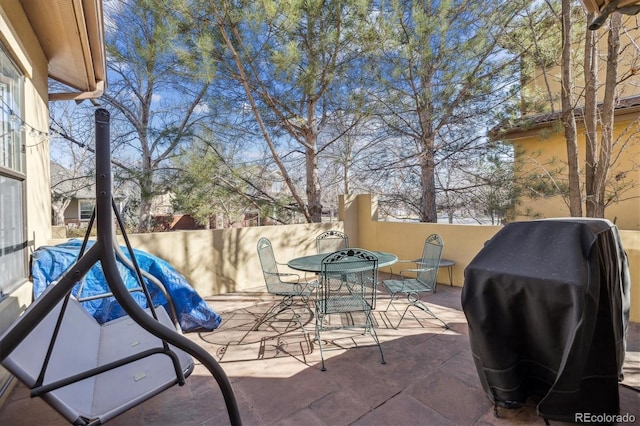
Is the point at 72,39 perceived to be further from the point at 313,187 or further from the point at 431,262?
the point at 431,262

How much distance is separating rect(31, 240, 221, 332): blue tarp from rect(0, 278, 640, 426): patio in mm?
244

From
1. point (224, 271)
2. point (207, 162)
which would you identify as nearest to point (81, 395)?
point (224, 271)

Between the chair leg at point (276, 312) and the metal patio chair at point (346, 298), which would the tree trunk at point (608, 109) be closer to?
the metal patio chair at point (346, 298)

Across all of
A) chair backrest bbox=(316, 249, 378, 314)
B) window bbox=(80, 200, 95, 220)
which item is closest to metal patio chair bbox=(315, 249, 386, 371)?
chair backrest bbox=(316, 249, 378, 314)

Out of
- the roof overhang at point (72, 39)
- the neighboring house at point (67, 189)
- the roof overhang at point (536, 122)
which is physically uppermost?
the roof overhang at point (72, 39)

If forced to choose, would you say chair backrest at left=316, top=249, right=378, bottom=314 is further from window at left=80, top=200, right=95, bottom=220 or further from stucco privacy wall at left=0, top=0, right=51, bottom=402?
stucco privacy wall at left=0, top=0, right=51, bottom=402

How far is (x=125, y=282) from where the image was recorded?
2.85m

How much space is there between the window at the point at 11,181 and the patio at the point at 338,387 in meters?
0.88

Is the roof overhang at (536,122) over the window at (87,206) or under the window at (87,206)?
over

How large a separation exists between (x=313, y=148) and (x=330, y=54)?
167cm

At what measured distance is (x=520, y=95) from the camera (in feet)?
17.4

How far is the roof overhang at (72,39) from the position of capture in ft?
8.25

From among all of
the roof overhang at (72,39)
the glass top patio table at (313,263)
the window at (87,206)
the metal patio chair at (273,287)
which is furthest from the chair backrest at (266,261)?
the roof overhang at (72,39)

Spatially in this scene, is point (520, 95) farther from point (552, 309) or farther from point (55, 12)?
point (55, 12)
